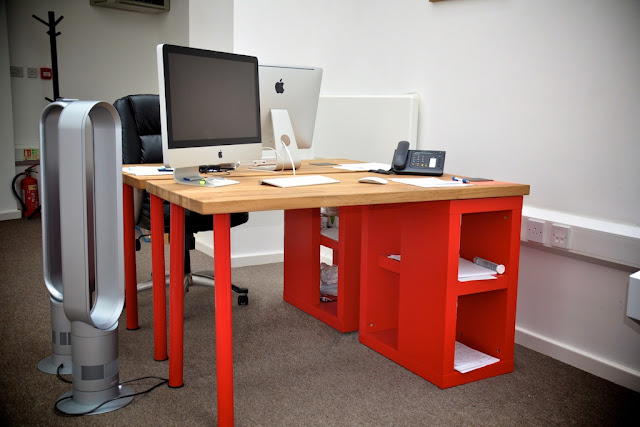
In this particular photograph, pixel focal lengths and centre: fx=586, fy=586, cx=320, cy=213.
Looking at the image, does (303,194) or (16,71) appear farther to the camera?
(16,71)

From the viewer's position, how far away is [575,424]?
192cm

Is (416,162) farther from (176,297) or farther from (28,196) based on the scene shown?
(28,196)

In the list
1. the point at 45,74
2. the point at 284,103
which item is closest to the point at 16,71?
the point at 45,74

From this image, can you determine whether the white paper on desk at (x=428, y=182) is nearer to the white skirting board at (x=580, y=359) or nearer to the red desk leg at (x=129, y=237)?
the white skirting board at (x=580, y=359)

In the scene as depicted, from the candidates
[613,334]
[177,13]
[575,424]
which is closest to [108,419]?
[575,424]

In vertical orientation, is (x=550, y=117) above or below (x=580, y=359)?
above

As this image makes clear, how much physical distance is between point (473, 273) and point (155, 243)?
120cm

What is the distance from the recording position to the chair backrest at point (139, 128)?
2.91 meters

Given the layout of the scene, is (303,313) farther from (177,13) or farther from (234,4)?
(177,13)

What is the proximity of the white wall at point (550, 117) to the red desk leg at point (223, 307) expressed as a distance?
4.71ft

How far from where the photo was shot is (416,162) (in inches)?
98.6

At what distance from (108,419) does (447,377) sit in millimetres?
1179

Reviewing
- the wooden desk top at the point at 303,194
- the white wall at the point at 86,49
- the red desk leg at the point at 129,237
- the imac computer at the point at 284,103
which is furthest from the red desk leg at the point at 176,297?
the white wall at the point at 86,49

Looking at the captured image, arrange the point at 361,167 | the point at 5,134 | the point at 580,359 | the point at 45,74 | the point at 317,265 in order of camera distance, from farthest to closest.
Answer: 1. the point at 45,74
2. the point at 5,134
3. the point at 317,265
4. the point at 361,167
5. the point at 580,359
